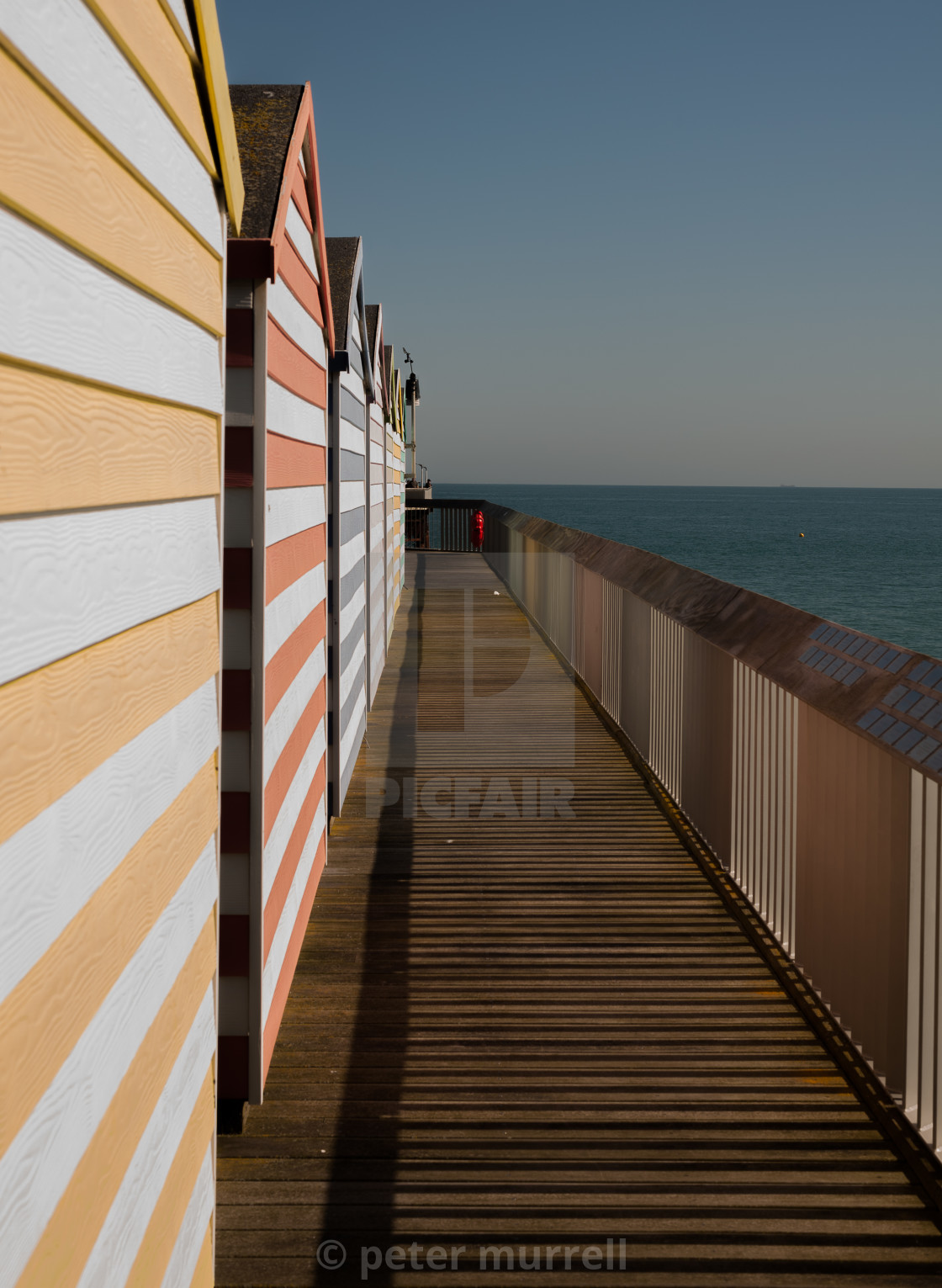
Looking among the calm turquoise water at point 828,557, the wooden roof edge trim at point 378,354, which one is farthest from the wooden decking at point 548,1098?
the calm turquoise water at point 828,557

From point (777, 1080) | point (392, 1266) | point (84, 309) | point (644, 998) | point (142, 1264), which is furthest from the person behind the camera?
point (644, 998)

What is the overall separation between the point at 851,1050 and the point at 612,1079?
2.43 ft

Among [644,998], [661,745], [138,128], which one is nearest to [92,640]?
[138,128]

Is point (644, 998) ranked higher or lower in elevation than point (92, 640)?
lower

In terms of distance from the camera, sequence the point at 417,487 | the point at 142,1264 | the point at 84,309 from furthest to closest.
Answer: the point at 417,487
the point at 142,1264
the point at 84,309

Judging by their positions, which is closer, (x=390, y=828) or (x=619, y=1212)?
(x=619, y=1212)

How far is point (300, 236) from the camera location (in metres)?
3.64

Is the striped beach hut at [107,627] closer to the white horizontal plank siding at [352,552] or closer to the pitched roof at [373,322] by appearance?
the white horizontal plank siding at [352,552]

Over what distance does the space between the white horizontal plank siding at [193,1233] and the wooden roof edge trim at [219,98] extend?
1.96m

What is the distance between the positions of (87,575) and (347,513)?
4.76m

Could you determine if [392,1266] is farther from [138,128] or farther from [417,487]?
[417,487]

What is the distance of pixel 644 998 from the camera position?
3719 mm

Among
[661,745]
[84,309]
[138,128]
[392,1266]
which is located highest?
[138,128]

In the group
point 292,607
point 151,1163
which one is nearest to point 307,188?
point 292,607
